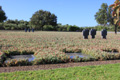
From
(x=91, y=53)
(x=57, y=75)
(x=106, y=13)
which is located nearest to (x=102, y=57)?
(x=91, y=53)

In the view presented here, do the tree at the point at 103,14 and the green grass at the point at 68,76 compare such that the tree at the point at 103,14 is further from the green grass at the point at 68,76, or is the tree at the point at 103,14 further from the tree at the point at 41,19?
the green grass at the point at 68,76

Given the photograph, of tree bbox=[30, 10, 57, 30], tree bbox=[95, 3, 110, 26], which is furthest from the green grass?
tree bbox=[30, 10, 57, 30]

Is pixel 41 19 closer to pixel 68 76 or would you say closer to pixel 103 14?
pixel 103 14

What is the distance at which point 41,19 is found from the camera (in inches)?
2473

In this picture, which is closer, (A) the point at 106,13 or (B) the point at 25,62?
(B) the point at 25,62

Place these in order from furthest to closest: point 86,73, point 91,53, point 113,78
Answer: point 91,53 → point 86,73 → point 113,78

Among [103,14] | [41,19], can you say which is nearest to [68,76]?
[103,14]

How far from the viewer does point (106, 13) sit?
40.0 m

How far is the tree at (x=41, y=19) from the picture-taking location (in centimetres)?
6118

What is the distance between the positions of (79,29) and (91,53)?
58328 mm

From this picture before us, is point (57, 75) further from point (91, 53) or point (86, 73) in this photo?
point (91, 53)

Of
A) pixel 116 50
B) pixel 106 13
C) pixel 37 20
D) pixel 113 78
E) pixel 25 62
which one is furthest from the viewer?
pixel 37 20

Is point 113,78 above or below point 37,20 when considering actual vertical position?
below

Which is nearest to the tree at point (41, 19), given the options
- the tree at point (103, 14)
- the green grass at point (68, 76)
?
the tree at point (103, 14)
